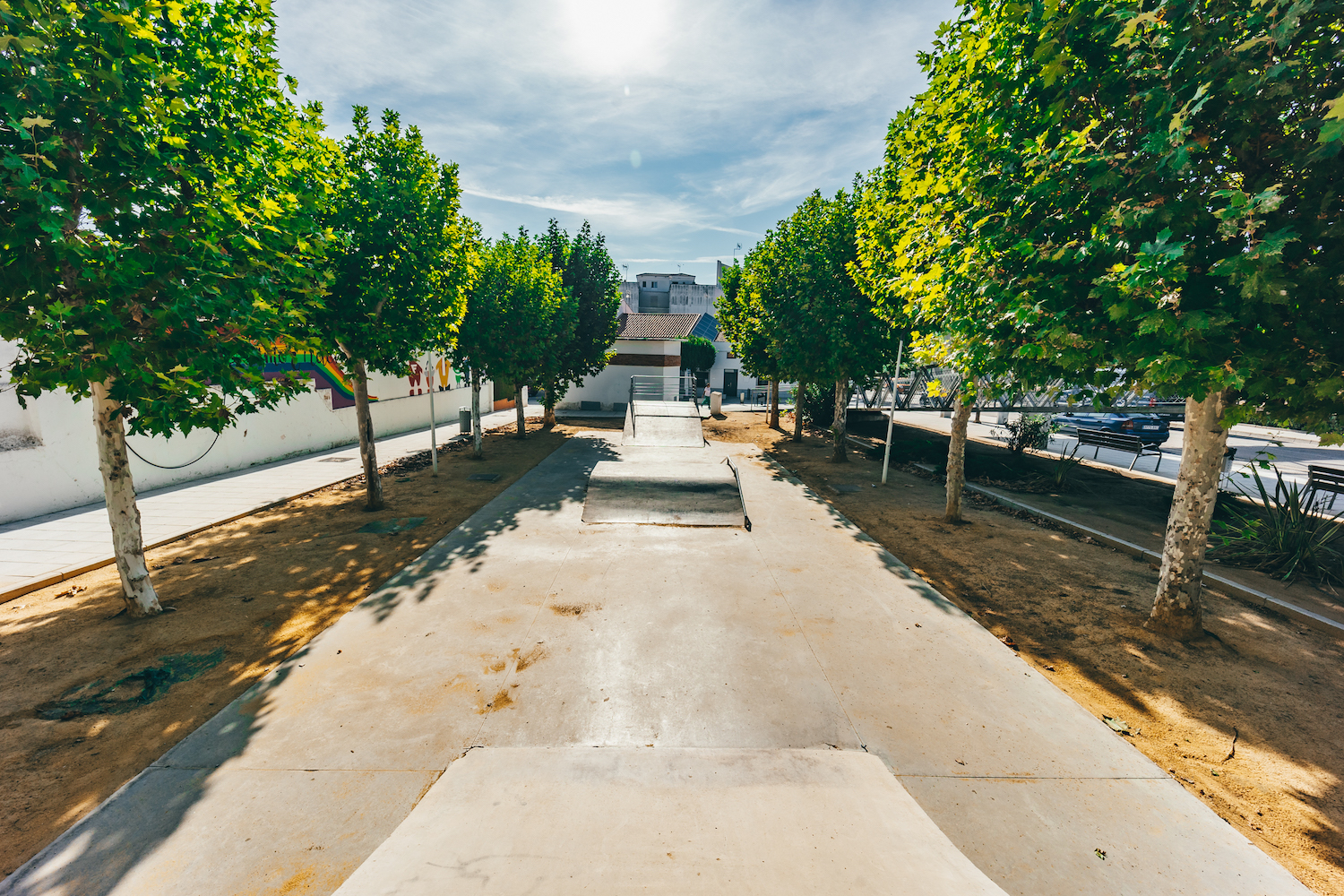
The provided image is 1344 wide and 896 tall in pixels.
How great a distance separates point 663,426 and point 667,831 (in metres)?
15.5

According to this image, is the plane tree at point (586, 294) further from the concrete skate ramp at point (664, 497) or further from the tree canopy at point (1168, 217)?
the tree canopy at point (1168, 217)

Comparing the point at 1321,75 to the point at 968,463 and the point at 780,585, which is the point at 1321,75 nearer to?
the point at 780,585

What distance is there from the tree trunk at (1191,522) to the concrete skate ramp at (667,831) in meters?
4.85

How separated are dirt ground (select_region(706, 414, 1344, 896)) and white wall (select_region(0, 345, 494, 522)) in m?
10.9

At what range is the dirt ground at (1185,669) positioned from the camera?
3.67m

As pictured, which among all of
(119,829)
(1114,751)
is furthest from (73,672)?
(1114,751)

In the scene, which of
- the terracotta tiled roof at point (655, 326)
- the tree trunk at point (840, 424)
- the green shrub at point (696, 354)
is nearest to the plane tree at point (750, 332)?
the tree trunk at point (840, 424)

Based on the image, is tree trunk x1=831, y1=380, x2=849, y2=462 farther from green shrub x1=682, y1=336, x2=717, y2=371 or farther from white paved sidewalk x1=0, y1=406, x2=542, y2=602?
green shrub x1=682, y1=336, x2=717, y2=371

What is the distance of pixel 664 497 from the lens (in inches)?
405

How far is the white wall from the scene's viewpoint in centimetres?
903

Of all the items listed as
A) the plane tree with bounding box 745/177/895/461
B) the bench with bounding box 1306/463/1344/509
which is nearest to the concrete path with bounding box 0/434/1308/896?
the bench with bounding box 1306/463/1344/509

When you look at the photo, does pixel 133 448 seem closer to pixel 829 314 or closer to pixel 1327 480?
pixel 829 314

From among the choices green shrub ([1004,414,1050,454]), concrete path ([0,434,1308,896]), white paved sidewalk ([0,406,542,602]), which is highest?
green shrub ([1004,414,1050,454])

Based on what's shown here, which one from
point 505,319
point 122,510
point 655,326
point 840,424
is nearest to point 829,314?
point 840,424
